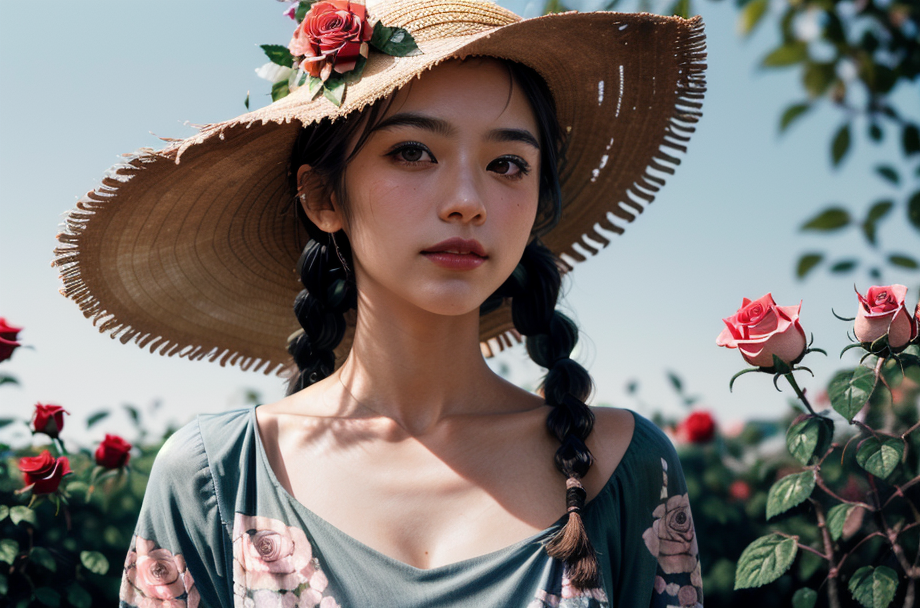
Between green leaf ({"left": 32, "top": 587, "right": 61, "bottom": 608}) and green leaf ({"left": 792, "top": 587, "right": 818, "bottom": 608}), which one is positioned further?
green leaf ({"left": 32, "top": 587, "right": 61, "bottom": 608})

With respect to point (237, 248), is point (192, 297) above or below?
below

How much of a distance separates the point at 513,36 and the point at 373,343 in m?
0.74

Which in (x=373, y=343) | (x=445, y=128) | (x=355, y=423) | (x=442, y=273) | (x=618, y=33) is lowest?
(x=355, y=423)

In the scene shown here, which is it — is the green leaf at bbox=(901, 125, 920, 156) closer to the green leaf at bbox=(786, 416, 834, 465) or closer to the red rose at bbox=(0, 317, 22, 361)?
the green leaf at bbox=(786, 416, 834, 465)

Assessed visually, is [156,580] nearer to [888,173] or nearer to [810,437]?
[810,437]

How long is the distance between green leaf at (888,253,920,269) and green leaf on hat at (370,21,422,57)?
1.20 metres

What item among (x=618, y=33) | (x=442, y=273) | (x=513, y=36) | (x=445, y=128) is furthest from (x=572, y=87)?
(x=442, y=273)

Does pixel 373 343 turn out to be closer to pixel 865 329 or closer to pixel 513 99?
pixel 513 99

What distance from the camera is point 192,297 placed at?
2188 mm

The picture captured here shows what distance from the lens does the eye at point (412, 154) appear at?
1600 millimetres

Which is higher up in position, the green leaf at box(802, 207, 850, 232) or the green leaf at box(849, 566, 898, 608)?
the green leaf at box(802, 207, 850, 232)

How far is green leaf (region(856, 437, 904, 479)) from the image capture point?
175 cm

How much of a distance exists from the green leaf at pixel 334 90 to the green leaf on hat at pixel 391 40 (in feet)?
0.39

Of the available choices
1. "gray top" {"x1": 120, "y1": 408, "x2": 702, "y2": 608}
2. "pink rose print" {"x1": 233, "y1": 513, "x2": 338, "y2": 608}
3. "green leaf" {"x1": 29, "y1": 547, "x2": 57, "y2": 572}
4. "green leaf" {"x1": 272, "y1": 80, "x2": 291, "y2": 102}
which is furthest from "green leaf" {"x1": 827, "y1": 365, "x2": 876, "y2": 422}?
"green leaf" {"x1": 29, "y1": 547, "x2": 57, "y2": 572}
